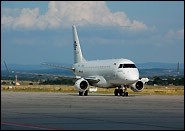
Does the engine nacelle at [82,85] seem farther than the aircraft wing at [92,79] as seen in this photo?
No

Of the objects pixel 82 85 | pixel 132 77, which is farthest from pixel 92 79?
pixel 132 77

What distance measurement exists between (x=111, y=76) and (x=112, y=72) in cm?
45

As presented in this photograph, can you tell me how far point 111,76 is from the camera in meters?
58.7

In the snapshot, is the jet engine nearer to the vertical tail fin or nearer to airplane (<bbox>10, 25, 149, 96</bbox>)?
airplane (<bbox>10, 25, 149, 96</bbox>)

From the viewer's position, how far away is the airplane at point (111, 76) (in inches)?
2227

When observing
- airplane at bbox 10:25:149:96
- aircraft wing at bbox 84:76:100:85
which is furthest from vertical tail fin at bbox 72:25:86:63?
aircraft wing at bbox 84:76:100:85

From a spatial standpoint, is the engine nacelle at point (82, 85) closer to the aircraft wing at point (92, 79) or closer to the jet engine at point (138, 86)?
the aircraft wing at point (92, 79)

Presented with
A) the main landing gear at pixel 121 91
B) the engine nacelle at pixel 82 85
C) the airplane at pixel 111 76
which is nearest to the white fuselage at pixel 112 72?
the airplane at pixel 111 76

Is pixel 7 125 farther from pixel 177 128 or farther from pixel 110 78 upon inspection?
pixel 110 78

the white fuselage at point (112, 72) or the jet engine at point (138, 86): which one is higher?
the white fuselage at point (112, 72)

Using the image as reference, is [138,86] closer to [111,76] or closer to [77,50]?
[111,76]

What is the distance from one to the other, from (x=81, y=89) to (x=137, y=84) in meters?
5.69

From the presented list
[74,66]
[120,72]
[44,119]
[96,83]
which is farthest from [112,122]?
[74,66]

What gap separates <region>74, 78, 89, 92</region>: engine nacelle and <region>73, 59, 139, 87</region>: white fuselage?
71.6 inches
